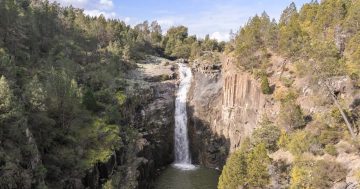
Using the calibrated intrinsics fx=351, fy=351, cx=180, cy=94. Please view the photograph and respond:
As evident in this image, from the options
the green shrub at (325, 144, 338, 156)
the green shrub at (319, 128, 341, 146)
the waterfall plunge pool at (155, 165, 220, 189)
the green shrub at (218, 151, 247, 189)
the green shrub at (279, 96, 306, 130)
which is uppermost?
the green shrub at (279, 96, 306, 130)

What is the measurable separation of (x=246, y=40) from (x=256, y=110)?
1342 cm

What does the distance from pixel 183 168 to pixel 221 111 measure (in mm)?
11297

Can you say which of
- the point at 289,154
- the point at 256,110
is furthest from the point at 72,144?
the point at 256,110

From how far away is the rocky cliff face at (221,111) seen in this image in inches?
2074

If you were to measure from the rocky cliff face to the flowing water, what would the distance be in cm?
137

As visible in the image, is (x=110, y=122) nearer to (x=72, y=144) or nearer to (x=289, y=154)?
(x=72, y=144)

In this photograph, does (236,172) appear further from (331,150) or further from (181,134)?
(181,134)

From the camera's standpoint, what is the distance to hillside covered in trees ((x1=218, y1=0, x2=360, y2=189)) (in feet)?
106

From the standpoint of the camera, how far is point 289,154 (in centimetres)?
3662

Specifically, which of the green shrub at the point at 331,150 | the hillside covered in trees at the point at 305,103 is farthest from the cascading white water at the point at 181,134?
the green shrub at the point at 331,150

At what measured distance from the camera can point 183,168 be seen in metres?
55.1

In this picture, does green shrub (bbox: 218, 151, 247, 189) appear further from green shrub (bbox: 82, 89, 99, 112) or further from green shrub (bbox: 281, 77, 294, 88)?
green shrub (bbox: 82, 89, 99, 112)

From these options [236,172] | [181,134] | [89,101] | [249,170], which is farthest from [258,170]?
[181,134]

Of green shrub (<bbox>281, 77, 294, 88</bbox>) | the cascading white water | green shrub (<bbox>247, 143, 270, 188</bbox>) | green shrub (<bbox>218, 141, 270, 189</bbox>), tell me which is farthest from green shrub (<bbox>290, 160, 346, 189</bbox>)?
the cascading white water
